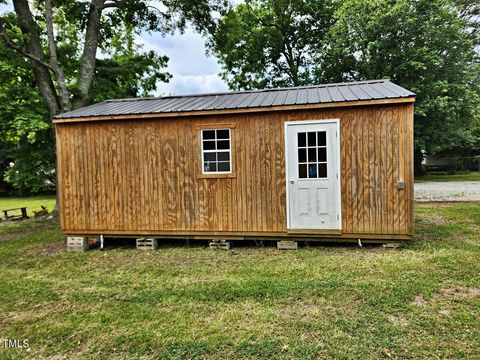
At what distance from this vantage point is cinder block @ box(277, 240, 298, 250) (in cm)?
563

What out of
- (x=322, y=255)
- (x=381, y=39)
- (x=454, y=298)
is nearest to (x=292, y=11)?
(x=381, y=39)

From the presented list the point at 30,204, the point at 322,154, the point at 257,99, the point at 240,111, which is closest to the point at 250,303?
the point at 322,154

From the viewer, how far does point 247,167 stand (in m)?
5.69

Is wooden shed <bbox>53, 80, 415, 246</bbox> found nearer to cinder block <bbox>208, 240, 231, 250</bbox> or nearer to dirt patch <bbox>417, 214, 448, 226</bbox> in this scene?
cinder block <bbox>208, 240, 231, 250</bbox>

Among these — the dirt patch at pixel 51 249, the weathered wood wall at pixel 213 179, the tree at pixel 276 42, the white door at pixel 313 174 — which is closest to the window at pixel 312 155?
the white door at pixel 313 174

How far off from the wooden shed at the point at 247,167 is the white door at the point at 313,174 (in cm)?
2

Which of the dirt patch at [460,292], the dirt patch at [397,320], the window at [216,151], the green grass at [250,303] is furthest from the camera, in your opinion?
the window at [216,151]

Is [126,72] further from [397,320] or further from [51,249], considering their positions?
[397,320]

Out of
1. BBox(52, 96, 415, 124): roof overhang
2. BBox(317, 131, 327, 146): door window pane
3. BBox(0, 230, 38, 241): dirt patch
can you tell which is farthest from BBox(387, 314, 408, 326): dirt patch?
BBox(0, 230, 38, 241): dirt patch

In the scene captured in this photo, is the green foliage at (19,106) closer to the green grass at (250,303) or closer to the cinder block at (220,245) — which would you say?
the green grass at (250,303)

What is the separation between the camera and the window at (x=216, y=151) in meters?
5.77

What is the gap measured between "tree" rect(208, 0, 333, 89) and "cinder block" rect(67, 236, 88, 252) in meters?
15.6

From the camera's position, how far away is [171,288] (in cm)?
402

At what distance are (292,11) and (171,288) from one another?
68.5 feet
